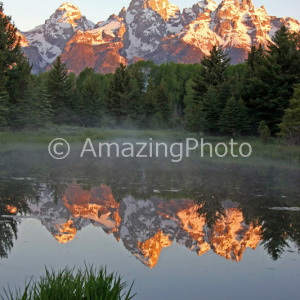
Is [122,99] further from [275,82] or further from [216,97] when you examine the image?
[275,82]

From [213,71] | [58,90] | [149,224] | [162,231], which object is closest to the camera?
[162,231]

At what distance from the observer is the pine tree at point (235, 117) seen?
3788cm

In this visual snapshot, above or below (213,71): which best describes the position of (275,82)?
below

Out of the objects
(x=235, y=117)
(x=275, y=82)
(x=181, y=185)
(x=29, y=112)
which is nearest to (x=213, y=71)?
(x=275, y=82)

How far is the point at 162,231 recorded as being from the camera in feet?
29.6

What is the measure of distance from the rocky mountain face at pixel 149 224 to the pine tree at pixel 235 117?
26.6 meters

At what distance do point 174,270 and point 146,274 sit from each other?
474mm

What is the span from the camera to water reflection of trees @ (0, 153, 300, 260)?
9.52 m

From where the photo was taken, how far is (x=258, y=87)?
128 ft

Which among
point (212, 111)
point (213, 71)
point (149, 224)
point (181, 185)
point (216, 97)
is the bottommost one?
point (149, 224)

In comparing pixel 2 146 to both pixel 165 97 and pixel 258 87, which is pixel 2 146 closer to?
pixel 258 87

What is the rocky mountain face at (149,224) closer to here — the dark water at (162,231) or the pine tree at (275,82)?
the dark water at (162,231)

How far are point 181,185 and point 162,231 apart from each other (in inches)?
239

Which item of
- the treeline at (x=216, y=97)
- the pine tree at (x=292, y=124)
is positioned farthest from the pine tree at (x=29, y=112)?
the pine tree at (x=292, y=124)
